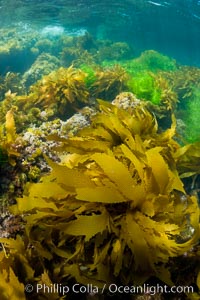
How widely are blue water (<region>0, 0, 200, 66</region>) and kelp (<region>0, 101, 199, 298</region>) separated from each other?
19.3 meters

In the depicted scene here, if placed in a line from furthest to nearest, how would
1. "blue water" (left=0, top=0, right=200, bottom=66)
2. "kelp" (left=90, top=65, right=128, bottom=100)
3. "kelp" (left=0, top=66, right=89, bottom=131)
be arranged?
"blue water" (left=0, top=0, right=200, bottom=66), "kelp" (left=90, top=65, right=128, bottom=100), "kelp" (left=0, top=66, right=89, bottom=131)

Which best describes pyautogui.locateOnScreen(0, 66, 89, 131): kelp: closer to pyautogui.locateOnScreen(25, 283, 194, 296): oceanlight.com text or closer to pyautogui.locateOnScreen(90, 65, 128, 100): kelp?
pyautogui.locateOnScreen(90, 65, 128, 100): kelp

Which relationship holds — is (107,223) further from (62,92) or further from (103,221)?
(62,92)

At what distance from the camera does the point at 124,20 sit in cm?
2677

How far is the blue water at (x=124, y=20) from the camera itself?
20.9 metres

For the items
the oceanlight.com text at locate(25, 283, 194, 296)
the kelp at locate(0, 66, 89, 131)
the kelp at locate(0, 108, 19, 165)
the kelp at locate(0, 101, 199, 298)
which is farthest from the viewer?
the kelp at locate(0, 66, 89, 131)

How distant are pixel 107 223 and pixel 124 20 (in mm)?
27817

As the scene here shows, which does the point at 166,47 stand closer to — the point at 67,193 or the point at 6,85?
the point at 6,85

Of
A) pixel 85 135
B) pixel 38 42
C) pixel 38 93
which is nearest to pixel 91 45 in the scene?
pixel 38 42

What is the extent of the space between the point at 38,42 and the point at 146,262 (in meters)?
19.7

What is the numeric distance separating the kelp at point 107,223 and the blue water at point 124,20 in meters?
19.3

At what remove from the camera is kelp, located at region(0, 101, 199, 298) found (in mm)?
1871

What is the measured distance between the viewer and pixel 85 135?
2.82 m

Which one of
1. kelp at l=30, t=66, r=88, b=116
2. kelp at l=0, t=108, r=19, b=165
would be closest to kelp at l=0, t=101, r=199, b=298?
kelp at l=0, t=108, r=19, b=165
